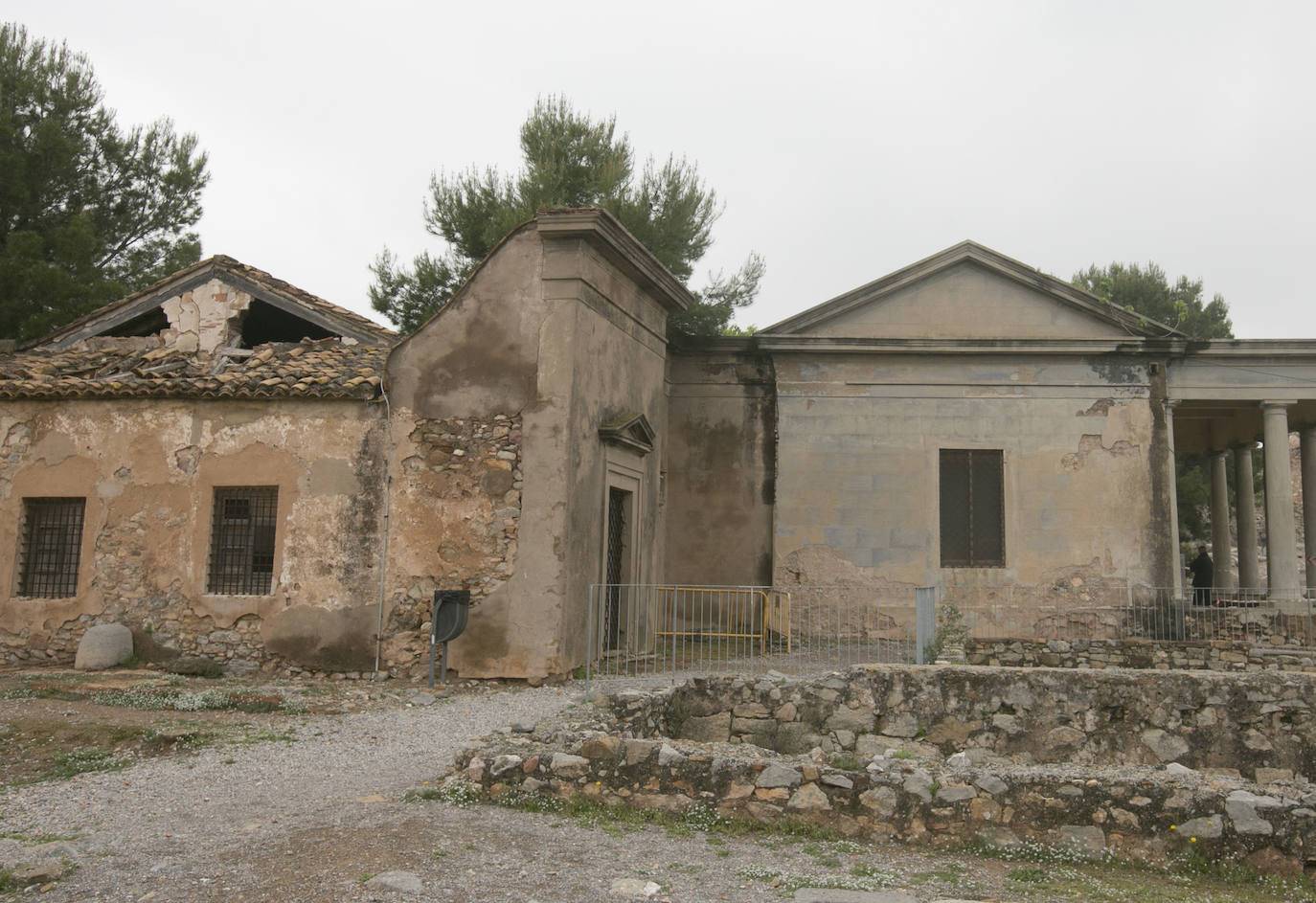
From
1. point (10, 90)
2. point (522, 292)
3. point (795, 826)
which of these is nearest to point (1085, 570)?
point (522, 292)

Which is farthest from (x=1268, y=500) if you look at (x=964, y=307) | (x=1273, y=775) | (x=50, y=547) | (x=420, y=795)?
(x=50, y=547)

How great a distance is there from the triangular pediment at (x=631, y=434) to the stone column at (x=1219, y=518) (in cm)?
1384

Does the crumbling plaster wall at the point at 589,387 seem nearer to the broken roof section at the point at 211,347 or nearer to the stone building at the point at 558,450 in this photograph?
the stone building at the point at 558,450

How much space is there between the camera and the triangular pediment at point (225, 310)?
14.2 meters

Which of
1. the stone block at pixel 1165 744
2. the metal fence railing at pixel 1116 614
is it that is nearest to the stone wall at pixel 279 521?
the stone block at pixel 1165 744

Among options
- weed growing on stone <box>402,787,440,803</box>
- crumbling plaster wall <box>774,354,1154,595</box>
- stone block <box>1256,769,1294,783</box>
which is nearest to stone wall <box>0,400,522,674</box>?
weed growing on stone <box>402,787,440,803</box>

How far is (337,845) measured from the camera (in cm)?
577

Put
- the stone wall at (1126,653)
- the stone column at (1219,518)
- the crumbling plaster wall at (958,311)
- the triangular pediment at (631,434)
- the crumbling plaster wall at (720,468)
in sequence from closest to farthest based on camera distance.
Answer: the triangular pediment at (631,434) → the stone wall at (1126,653) → the crumbling plaster wall at (958,311) → the crumbling plaster wall at (720,468) → the stone column at (1219,518)

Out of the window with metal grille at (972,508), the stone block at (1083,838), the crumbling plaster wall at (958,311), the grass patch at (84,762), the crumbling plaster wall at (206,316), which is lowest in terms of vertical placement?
the grass patch at (84,762)

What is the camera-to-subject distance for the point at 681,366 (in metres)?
17.7

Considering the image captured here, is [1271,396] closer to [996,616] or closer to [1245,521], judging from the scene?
[1245,521]

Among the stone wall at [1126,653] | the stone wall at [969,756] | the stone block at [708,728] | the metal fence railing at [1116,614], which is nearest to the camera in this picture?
the stone wall at [969,756]

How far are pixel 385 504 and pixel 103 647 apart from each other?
12.5 feet

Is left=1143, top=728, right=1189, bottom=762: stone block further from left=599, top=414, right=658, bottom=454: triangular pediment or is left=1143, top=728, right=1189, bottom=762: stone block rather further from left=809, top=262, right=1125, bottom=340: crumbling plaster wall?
left=809, top=262, right=1125, bottom=340: crumbling plaster wall
